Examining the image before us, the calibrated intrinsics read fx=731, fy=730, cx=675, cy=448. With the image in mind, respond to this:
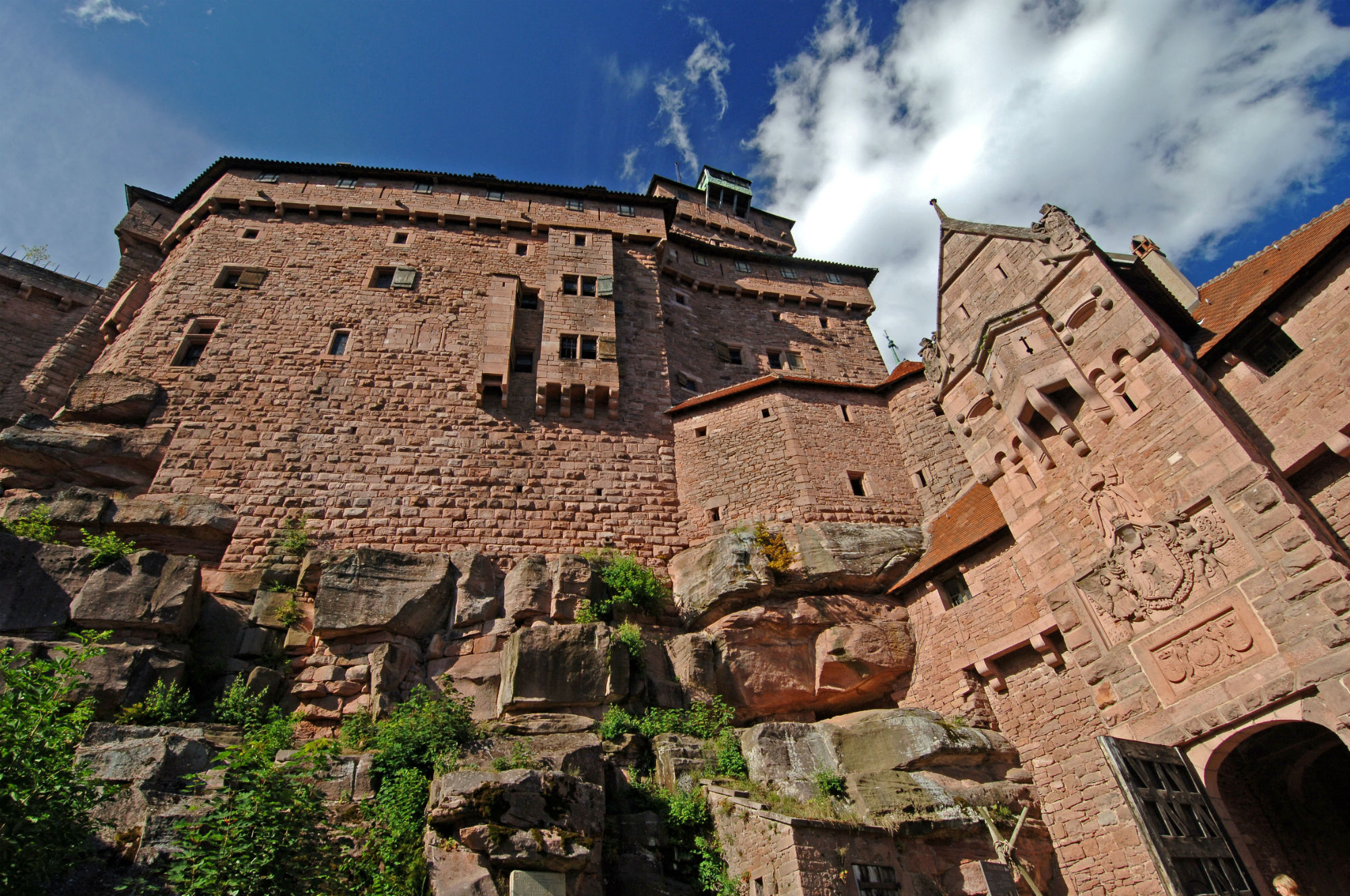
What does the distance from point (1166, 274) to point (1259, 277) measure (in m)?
4.30

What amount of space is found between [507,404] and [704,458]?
548 cm

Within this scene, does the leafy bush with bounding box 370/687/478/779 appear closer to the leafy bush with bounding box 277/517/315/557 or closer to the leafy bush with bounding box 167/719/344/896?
the leafy bush with bounding box 167/719/344/896

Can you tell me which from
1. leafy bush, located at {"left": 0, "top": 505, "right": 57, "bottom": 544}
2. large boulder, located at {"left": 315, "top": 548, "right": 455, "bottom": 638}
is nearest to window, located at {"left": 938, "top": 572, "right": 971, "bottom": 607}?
large boulder, located at {"left": 315, "top": 548, "right": 455, "bottom": 638}

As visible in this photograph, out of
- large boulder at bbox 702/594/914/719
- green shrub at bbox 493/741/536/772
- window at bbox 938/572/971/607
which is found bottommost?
green shrub at bbox 493/741/536/772

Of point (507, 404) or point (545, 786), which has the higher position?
point (507, 404)

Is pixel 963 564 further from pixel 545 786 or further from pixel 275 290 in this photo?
pixel 275 290

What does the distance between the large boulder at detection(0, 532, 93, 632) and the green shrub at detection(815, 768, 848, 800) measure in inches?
512

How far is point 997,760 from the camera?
1244 cm

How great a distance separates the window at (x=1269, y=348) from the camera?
11.2m

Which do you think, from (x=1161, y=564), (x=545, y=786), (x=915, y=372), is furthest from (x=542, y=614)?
(x=915, y=372)

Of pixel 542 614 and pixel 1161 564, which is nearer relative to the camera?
pixel 1161 564

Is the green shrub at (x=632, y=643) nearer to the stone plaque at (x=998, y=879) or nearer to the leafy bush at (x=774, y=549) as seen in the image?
the leafy bush at (x=774, y=549)

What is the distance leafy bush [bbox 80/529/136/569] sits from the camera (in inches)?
521

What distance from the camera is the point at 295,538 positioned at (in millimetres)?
15977
